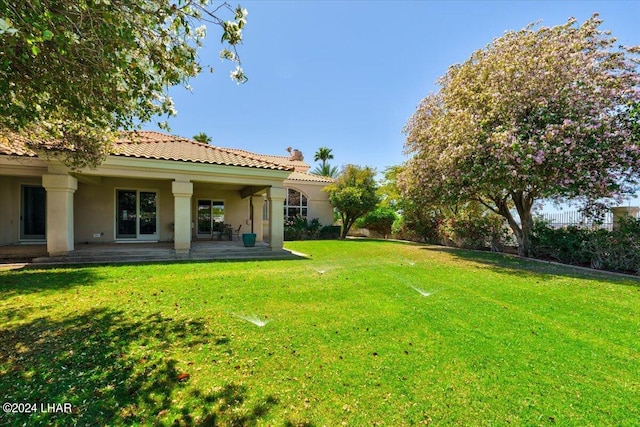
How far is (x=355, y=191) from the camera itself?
20.3 metres

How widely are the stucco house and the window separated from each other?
630 centimetres

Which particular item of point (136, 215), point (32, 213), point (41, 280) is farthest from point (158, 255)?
point (32, 213)

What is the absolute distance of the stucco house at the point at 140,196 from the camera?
9.89 meters

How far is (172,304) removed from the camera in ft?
18.4

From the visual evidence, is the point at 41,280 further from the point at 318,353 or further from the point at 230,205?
the point at 230,205

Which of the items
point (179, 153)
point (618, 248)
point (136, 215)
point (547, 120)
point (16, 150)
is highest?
point (547, 120)

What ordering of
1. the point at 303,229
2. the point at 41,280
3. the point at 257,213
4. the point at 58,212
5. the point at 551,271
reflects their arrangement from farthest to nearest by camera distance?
the point at 303,229
the point at 257,213
the point at 58,212
the point at 551,271
the point at 41,280

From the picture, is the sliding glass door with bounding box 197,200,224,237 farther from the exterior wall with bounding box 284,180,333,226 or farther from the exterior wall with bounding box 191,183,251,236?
the exterior wall with bounding box 284,180,333,226

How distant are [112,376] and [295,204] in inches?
805

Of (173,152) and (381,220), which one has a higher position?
(173,152)

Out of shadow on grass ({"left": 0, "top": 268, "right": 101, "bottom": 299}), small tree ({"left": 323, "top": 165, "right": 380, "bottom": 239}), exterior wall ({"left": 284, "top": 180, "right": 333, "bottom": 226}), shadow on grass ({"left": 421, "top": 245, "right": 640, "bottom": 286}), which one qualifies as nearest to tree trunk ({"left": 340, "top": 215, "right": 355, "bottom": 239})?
small tree ({"left": 323, "top": 165, "right": 380, "bottom": 239})

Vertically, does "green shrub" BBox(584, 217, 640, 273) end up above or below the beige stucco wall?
below

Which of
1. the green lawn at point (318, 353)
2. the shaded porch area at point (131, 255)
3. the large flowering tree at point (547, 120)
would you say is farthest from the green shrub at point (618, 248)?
the shaded porch area at point (131, 255)

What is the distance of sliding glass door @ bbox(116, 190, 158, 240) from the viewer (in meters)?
13.9
